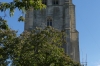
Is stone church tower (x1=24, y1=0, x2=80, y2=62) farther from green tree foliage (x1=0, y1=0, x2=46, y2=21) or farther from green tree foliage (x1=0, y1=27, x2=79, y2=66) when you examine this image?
green tree foliage (x1=0, y1=0, x2=46, y2=21)

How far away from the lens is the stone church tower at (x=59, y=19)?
135 ft

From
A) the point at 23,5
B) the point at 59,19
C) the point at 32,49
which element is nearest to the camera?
the point at 23,5

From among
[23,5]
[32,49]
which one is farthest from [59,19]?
[23,5]

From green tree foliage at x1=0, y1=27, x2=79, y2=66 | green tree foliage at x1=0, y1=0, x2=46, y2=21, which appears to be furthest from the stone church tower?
green tree foliage at x1=0, y1=0, x2=46, y2=21

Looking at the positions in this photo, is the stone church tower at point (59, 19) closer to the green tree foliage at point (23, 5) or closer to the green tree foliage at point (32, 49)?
the green tree foliage at point (32, 49)

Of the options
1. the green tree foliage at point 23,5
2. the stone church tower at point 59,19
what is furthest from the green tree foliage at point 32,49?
the stone church tower at point 59,19

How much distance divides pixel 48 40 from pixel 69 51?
19.2 metres

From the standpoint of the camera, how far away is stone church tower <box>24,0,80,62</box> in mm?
41281

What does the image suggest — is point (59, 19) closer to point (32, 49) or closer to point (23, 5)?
point (32, 49)

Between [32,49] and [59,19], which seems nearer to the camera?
[32,49]

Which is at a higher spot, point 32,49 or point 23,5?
point 23,5

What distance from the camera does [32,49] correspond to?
19766 millimetres

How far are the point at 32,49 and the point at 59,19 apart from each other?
23.6 meters

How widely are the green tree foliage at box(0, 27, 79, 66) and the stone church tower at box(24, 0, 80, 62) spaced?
19.7 m
